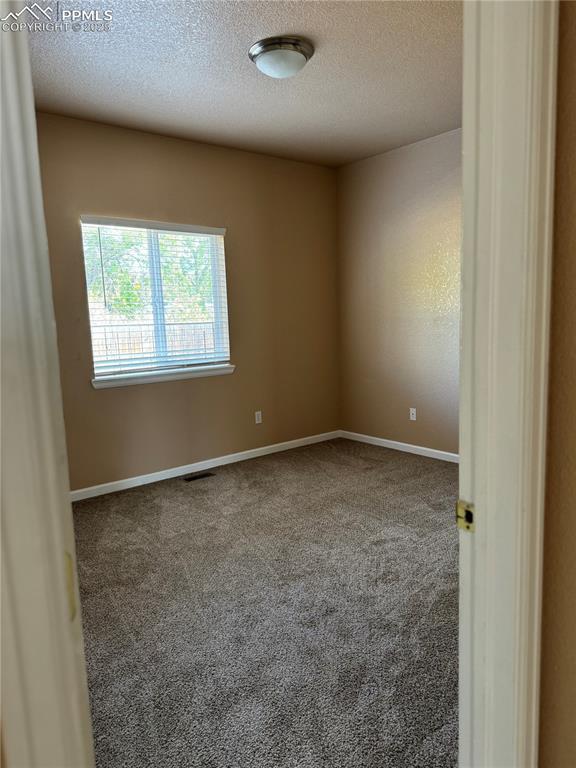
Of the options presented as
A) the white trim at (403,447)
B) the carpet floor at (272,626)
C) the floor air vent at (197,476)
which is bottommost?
the carpet floor at (272,626)

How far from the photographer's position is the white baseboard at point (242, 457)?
3855mm

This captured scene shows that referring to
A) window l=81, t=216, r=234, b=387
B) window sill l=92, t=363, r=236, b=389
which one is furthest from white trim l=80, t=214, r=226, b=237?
window sill l=92, t=363, r=236, b=389

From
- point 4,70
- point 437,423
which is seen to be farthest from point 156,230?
point 4,70

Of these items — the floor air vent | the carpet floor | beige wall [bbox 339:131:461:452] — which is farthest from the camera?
beige wall [bbox 339:131:461:452]

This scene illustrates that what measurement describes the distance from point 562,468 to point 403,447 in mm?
4081

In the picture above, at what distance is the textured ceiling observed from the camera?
2336mm

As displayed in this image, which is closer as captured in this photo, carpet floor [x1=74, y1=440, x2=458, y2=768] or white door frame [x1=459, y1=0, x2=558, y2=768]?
white door frame [x1=459, y1=0, x2=558, y2=768]

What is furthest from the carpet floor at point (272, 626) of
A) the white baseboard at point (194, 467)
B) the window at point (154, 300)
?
the window at point (154, 300)

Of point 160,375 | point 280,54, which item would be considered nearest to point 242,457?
point 160,375

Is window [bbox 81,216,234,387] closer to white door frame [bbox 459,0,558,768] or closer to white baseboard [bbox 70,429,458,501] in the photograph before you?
white baseboard [bbox 70,429,458,501]

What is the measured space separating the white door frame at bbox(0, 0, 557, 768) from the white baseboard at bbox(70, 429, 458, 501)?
3118mm

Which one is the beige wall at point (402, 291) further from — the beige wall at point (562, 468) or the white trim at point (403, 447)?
the beige wall at point (562, 468)

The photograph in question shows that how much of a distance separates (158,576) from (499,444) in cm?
227

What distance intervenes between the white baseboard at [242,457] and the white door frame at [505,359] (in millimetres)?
3122
